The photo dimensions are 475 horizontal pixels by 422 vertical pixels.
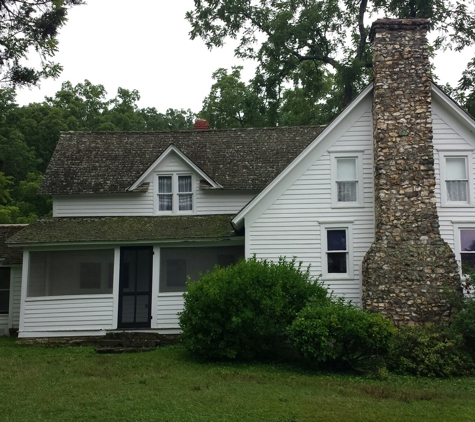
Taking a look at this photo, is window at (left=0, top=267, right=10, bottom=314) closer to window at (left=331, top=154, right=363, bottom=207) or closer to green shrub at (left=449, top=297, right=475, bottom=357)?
window at (left=331, top=154, right=363, bottom=207)

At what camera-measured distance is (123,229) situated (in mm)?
19859

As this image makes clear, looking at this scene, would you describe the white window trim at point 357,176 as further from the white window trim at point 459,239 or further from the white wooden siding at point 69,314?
the white wooden siding at point 69,314

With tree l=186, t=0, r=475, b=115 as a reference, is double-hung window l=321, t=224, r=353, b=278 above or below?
below

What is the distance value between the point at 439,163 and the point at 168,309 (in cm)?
988

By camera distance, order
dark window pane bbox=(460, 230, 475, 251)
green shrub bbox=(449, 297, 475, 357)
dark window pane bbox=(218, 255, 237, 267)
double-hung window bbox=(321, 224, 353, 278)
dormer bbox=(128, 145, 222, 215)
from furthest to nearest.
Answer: dormer bbox=(128, 145, 222, 215), dark window pane bbox=(218, 255, 237, 267), double-hung window bbox=(321, 224, 353, 278), dark window pane bbox=(460, 230, 475, 251), green shrub bbox=(449, 297, 475, 357)

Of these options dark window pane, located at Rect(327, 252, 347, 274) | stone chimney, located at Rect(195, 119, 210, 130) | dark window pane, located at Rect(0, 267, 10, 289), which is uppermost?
stone chimney, located at Rect(195, 119, 210, 130)

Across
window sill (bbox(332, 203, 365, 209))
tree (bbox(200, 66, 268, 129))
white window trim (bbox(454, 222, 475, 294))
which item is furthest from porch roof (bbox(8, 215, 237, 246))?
tree (bbox(200, 66, 268, 129))

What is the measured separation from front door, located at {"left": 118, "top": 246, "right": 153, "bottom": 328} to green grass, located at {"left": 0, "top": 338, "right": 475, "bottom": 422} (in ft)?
14.7

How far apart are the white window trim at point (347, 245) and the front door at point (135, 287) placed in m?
6.07

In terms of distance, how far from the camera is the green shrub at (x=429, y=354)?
43.1 ft

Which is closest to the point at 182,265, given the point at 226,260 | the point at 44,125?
the point at 226,260

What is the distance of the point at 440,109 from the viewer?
1723cm

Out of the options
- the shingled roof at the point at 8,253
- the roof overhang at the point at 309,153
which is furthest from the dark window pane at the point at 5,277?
the roof overhang at the point at 309,153

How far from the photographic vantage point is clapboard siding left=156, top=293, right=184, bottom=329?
1880cm
